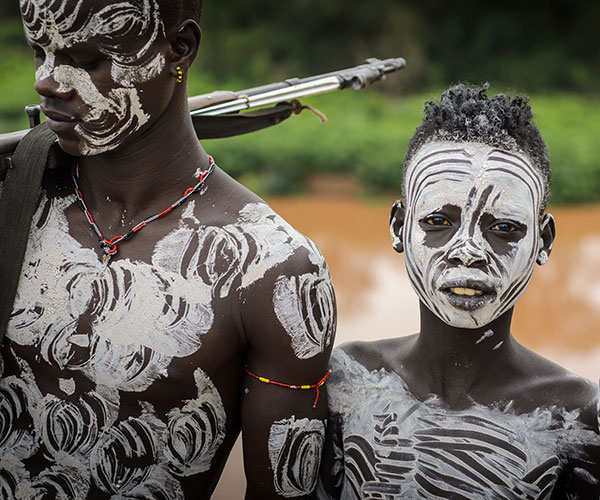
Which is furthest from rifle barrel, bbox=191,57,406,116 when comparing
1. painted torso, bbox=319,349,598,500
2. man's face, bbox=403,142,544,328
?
painted torso, bbox=319,349,598,500

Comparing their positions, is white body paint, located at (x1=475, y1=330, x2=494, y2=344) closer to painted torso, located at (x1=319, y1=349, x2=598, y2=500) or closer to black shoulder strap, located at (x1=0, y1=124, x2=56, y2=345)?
painted torso, located at (x1=319, y1=349, x2=598, y2=500)

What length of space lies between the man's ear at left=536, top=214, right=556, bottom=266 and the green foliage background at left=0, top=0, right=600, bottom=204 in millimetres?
14439

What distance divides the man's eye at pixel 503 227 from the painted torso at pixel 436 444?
475mm

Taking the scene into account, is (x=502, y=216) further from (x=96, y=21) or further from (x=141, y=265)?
(x=96, y=21)

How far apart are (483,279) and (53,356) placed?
1.14 m

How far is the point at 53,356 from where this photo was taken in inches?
91.9

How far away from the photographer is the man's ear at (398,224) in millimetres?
2523

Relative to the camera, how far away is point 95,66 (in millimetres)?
2248

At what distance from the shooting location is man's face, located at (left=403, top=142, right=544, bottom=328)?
88.4 inches

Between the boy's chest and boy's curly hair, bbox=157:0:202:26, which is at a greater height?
boy's curly hair, bbox=157:0:202:26

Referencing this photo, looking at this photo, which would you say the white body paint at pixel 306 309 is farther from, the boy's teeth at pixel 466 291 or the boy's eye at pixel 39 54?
the boy's eye at pixel 39 54

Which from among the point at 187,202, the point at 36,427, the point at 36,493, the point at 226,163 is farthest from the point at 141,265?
the point at 226,163

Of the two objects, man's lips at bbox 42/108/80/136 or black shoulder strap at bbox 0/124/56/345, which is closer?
man's lips at bbox 42/108/80/136

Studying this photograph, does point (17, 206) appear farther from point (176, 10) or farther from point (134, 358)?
point (176, 10)
